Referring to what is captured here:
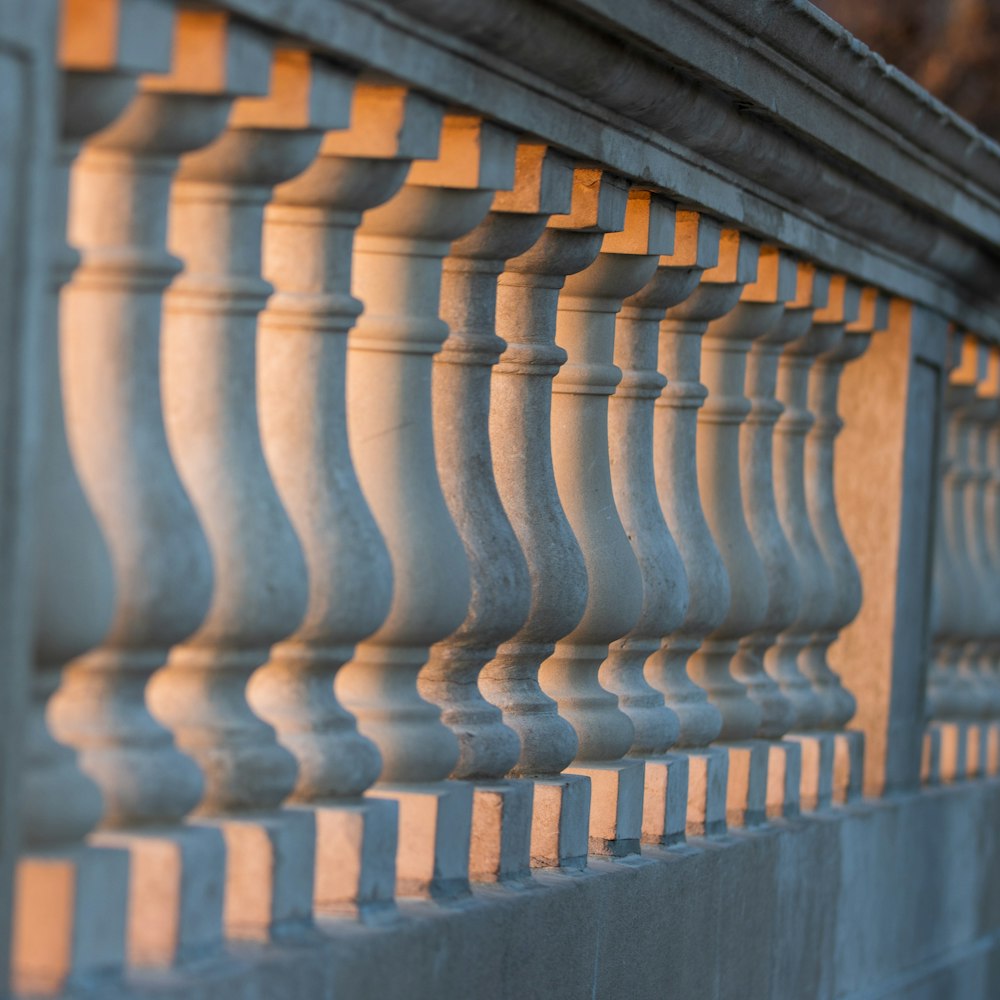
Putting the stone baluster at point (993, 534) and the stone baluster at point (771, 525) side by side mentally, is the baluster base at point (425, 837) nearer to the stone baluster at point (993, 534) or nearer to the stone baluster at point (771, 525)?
the stone baluster at point (771, 525)

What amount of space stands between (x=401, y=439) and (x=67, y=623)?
3.17ft

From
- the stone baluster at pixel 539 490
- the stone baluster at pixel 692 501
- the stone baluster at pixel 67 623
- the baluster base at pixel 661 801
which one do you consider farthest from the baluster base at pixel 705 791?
the stone baluster at pixel 67 623

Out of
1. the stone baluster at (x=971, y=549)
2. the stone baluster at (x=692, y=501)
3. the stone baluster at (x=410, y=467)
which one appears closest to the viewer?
the stone baluster at (x=410, y=467)

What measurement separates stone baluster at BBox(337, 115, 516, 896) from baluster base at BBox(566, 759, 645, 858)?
82cm

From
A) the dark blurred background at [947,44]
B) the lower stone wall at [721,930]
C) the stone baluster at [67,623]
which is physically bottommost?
the lower stone wall at [721,930]

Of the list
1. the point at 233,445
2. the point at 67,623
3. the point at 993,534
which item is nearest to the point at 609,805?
the point at 233,445

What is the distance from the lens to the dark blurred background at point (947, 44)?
78.5 feet

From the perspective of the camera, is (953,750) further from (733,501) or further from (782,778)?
(733,501)

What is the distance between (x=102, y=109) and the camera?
286cm

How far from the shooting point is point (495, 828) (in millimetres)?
3990

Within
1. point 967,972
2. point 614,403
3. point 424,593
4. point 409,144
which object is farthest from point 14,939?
point 967,972

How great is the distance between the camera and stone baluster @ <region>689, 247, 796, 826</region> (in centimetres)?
540

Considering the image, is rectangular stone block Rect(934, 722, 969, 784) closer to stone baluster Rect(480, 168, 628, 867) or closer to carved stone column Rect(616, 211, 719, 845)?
carved stone column Rect(616, 211, 719, 845)

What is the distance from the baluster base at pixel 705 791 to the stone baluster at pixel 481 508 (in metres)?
1.11
